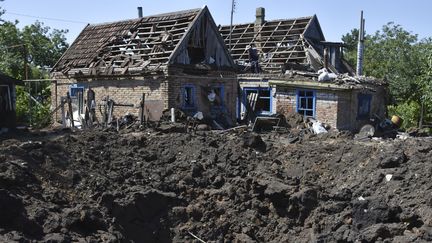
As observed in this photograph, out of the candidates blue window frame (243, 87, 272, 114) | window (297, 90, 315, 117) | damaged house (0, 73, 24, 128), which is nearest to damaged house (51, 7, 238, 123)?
blue window frame (243, 87, 272, 114)

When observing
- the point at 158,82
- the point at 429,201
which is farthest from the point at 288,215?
the point at 158,82

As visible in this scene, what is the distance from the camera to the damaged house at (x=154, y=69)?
1914cm

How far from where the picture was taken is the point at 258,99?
23672 millimetres

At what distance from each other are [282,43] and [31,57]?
2464 centimetres

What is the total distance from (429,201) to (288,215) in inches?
116

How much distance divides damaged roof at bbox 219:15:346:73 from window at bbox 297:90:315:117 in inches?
121

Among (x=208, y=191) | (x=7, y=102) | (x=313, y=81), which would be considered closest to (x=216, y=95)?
(x=313, y=81)

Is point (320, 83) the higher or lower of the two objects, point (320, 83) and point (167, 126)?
the higher

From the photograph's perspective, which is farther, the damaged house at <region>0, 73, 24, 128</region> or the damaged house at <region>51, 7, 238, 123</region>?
the damaged house at <region>51, 7, 238, 123</region>

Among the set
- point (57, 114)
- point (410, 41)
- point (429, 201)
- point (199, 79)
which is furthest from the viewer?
point (410, 41)

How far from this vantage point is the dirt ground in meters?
9.19

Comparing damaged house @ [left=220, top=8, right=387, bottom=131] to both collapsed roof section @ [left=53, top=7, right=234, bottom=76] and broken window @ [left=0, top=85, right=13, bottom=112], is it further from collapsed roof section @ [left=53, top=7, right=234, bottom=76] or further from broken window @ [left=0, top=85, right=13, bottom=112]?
broken window @ [left=0, top=85, right=13, bottom=112]

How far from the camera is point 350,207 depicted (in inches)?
411

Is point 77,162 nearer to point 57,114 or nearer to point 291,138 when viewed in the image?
point 291,138
